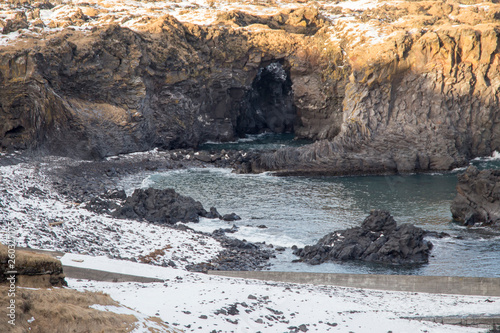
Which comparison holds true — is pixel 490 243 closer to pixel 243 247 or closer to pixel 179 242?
pixel 243 247

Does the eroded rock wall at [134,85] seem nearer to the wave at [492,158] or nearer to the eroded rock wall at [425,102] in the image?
the eroded rock wall at [425,102]

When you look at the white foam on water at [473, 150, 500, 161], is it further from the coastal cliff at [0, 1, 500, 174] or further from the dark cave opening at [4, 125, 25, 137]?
the dark cave opening at [4, 125, 25, 137]

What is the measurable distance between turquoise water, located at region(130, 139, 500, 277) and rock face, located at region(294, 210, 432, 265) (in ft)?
1.75

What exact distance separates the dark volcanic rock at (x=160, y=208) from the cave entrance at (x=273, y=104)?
107 feet

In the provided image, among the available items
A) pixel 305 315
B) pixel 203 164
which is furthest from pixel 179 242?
pixel 203 164

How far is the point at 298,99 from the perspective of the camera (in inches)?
2148

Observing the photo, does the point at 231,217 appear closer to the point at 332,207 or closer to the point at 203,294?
the point at 332,207

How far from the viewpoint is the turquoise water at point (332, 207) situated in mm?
21000

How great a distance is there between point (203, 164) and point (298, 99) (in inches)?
651

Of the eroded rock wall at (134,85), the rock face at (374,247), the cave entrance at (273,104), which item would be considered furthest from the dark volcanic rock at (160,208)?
the cave entrance at (273,104)

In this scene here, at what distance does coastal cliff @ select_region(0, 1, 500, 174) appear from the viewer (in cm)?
3962

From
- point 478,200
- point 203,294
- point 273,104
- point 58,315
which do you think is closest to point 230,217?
point 478,200

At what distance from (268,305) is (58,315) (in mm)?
5660

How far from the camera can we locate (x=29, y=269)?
889 centimetres
